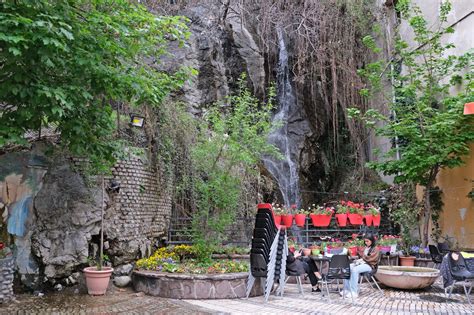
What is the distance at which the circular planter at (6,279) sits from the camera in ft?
22.5

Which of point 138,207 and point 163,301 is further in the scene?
point 138,207

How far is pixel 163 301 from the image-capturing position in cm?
728

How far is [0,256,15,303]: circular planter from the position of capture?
270 inches

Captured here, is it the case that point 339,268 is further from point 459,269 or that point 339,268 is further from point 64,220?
point 64,220

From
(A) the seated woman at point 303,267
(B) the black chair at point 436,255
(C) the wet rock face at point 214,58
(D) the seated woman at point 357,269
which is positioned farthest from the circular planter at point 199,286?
(C) the wet rock face at point 214,58

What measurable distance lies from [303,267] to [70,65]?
539 centimetres

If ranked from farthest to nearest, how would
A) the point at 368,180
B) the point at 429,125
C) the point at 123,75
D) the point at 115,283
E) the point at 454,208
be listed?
the point at 368,180 → the point at 454,208 → the point at 429,125 → the point at 115,283 → the point at 123,75

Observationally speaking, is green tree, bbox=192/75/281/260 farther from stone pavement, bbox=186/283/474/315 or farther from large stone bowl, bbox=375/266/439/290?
large stone bowl, bbox=375/266/439/290

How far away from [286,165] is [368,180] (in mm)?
3721

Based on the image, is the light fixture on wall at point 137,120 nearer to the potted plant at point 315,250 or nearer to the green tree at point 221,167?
the green tree at point 221,167

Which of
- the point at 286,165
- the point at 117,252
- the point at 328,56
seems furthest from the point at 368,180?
the point at 117,252

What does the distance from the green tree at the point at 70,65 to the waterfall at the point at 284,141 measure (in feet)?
29.7

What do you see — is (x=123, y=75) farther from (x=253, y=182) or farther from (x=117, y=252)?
(x=253, y=182)

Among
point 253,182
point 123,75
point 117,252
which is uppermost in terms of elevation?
point 123,75
